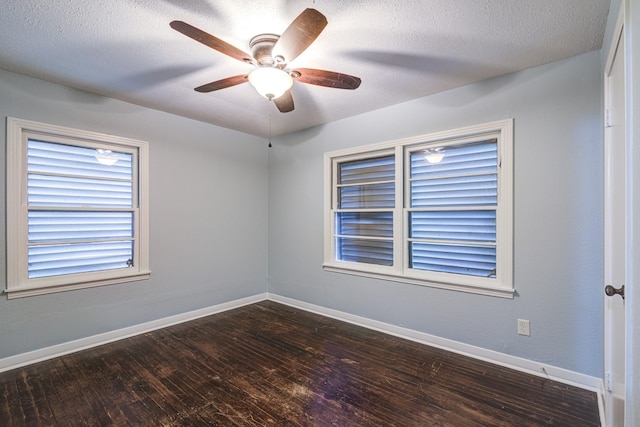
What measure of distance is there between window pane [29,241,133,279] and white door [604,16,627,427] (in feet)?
13.4

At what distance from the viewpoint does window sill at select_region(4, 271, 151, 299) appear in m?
2.61

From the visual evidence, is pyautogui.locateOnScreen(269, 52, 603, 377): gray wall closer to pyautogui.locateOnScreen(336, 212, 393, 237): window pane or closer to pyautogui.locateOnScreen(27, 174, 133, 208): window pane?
pyautogui.locateOnScreen(336, 212, 393, 237): window pane

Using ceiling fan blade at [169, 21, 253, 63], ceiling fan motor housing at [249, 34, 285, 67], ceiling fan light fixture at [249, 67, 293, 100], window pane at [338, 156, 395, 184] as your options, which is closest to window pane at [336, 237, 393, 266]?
window pane at [338, 156, 395, 184]

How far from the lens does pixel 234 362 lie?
2.70 m

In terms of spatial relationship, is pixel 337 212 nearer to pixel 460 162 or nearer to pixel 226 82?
pixel 460 162

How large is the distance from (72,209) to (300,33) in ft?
9.28

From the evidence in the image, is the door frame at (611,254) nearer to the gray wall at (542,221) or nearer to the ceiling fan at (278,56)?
the gray wall at (542,221)

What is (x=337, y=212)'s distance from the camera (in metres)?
3.95

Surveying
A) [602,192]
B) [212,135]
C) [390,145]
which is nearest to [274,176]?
[212,135]

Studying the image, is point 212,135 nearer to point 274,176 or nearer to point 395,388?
point 274,176

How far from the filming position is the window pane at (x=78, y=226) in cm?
277

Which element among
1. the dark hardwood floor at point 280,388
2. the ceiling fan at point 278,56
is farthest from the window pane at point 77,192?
the ceiling fan at point 278,56

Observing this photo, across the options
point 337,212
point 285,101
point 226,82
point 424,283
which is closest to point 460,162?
point 424,283

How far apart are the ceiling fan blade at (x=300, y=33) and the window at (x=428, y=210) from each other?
1.82m
